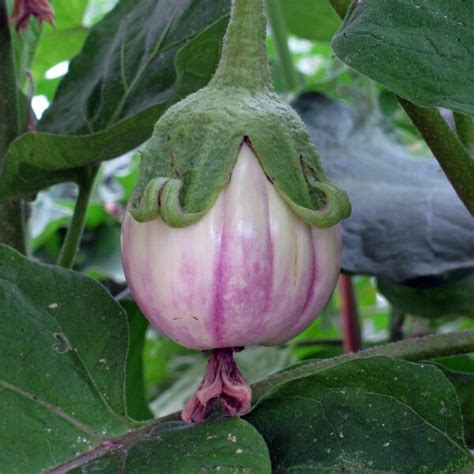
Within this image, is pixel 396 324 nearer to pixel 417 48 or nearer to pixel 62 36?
pixel 62 36

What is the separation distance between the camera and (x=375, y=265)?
0.73 meters

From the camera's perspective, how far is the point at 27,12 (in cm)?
70

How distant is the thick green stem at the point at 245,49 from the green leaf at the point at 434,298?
39cm

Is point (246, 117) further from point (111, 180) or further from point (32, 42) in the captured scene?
point (111, 180)

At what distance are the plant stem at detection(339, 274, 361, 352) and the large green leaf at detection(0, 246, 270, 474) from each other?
50cm

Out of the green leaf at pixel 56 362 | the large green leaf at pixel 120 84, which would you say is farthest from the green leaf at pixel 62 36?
the green leaf at pixel 56 362

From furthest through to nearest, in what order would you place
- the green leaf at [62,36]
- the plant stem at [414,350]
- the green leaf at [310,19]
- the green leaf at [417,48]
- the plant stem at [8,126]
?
1. the green leaf at [310,19]
2. the green leaf at [62,36]
3. the plant stem at [8,126]
4. the plant stem at [414,350]
5. the green leaf at [417,48]

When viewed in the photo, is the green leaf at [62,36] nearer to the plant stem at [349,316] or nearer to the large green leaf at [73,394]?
the plant stem at [349,316]

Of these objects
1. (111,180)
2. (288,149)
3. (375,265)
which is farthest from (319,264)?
(111,180)

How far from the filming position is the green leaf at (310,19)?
1262 millimetres

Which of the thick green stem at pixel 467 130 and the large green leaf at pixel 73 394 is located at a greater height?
the thick green stem at pixel 467 130

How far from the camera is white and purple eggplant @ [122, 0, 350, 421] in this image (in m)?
0.46

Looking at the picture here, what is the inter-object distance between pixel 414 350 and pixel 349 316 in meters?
0.49

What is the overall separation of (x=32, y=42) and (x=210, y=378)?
469 mm
